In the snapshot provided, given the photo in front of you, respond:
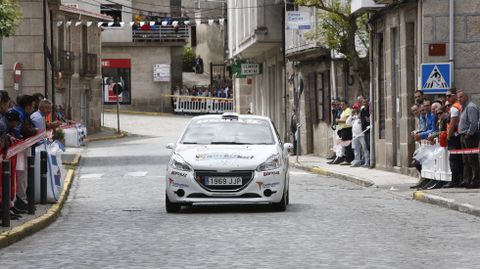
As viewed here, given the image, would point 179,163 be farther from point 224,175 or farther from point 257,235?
point 257,235

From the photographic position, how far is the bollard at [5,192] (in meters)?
16.8

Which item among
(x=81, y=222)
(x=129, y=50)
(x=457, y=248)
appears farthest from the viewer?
(x=129, y=50)

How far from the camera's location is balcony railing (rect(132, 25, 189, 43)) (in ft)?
284

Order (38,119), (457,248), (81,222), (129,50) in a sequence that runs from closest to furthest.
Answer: (457,248) → (81,222) → (38,119) → (129,50)

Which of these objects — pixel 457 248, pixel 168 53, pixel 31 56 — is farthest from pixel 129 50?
pixel 457 248

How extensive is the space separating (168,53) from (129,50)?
252 cm

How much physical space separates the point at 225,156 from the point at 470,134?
20.4 feet

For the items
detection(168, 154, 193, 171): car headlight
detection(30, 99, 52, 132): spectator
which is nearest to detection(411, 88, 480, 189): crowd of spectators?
detection(168, 154, 193, 171): car headlight

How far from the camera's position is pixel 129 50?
8744 centimetres

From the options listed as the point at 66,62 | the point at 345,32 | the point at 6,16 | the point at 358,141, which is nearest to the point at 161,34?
the point at 66,62

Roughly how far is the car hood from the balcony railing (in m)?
66.0

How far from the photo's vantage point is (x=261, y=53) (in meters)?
63.4

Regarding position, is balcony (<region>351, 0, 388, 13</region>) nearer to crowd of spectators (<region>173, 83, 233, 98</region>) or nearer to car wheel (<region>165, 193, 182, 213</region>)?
car wheel (<region>165, 193, 182, 213</region>)

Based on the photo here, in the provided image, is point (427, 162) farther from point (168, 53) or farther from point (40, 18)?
point (168, 53)
